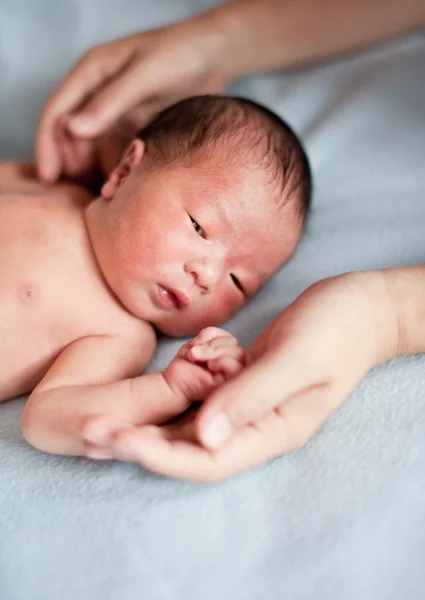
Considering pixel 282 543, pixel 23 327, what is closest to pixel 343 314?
pixel 282 543

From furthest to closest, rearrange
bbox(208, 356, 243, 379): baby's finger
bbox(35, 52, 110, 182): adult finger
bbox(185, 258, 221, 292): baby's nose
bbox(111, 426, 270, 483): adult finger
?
bbox(35, 52, 110, 182): adult finger < bbox(185, 258, 221, 292): baby's nose < bbox(208, 356, 243, 379): baby's finger < bbox(111, 426, 270, 483): adult finger

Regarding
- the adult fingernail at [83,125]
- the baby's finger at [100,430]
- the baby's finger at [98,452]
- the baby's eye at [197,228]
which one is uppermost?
the adult fingernail at [83,125]

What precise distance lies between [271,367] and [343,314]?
0.43 ft

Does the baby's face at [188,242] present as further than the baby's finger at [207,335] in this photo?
Yes

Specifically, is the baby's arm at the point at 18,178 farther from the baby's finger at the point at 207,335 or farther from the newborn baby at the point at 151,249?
the baby's finger at the point at 207,335

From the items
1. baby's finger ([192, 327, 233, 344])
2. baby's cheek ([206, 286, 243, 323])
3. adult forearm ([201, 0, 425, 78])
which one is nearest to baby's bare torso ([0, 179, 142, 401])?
baby's cheek ([206, 286, 243, 323])

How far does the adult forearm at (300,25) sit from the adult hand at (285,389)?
679mm

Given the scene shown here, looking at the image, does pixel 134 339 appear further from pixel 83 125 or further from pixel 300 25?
pixel 300 25

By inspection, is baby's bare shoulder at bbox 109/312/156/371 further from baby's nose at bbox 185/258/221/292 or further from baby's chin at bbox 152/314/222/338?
baby's nose at bbox 185/258/221/292

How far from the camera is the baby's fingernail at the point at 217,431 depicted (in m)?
0.68

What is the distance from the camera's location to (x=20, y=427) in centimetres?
92

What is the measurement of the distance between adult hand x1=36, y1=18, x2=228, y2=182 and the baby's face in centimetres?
20

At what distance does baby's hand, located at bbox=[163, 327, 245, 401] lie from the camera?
80 centimetres

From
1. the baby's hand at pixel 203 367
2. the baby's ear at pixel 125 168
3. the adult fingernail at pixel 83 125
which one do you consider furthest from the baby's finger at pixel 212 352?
the adult fingernail at pixel 83 125
